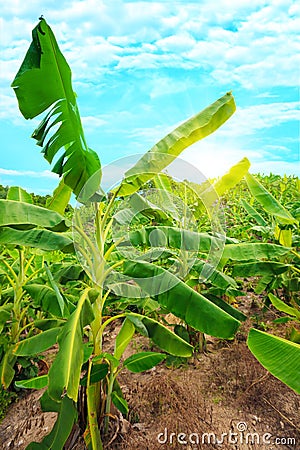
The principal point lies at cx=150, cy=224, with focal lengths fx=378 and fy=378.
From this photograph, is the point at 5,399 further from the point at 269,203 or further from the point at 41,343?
the point at 269,203

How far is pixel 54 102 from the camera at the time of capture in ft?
7.60

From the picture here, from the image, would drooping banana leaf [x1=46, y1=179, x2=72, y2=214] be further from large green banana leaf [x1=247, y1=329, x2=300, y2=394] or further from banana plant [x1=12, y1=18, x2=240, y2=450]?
large green banana leaf [x1=247, y1=329, x2=300, y2=394]

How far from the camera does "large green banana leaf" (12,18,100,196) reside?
7.08ft

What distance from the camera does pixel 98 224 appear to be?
97.3 inches

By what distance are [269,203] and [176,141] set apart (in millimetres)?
1298

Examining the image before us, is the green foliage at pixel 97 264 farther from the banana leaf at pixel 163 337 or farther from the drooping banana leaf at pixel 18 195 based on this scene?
the drooping banana leaf at pixel 18 195

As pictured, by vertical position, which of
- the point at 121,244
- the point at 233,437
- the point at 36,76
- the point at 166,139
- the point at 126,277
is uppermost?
the point at 36,76

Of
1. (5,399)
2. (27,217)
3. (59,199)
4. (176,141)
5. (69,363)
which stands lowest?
(5,399)

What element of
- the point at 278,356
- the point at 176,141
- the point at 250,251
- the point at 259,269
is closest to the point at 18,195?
the point at 176,141

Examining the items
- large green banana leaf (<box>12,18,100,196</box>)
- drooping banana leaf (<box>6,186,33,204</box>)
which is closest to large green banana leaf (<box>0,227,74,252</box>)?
large green banana leaf (<box>12,18,100,196</box>)

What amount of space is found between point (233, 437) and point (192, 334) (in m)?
1.07

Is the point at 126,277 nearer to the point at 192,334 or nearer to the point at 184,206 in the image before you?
the point at 184,206

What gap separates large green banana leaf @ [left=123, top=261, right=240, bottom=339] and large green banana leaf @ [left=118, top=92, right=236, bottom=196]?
1.87 feet

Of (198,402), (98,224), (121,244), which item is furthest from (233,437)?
(98,224)
